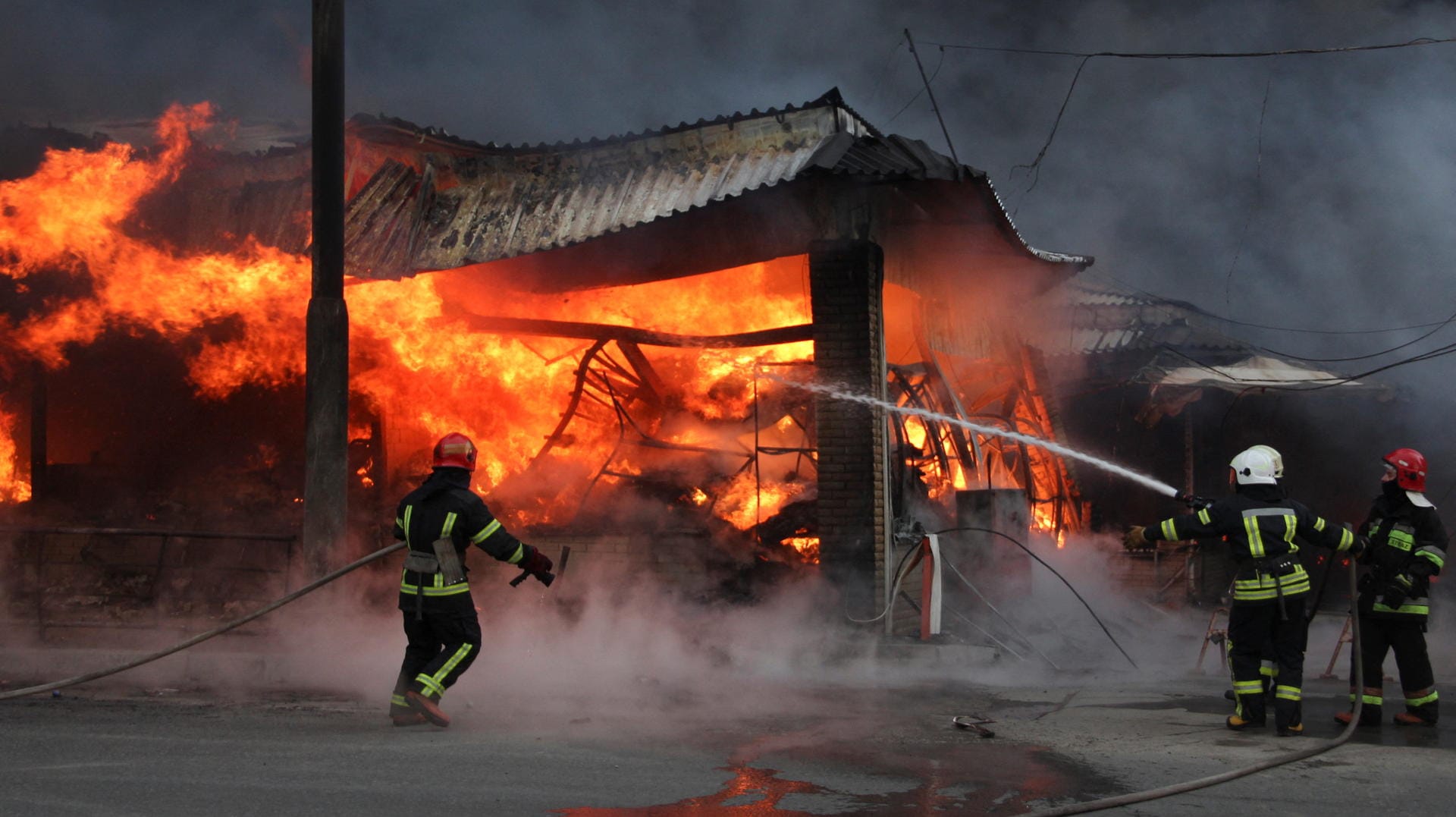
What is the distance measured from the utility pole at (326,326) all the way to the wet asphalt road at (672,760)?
4.48 feet

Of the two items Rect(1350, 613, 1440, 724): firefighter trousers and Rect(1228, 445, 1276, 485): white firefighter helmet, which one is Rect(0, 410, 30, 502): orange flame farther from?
Rect(1350, 613, 1440, 724): firefighter trousers

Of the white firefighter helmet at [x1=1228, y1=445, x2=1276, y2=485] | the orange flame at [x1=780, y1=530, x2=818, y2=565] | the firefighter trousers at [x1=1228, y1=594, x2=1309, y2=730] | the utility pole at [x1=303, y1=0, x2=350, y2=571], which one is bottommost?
the firefighter trousers at [x1=1228, y1=594, x2=1309, y2=730]

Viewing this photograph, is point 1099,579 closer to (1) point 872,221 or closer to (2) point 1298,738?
(1) point 872,221

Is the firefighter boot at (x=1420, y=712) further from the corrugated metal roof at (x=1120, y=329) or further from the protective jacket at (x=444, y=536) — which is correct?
the corrugated metal roof at (x=1120, y=329)

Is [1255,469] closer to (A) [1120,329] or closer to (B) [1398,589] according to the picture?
(B) [1398,589]

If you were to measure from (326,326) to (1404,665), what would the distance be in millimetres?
7471

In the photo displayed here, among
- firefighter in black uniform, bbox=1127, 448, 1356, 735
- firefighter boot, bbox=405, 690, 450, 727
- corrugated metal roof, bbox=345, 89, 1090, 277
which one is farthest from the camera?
corrugated metal roof, bbox=345, 89, 1090, 277

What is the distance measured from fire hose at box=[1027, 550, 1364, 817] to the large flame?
5.67 m

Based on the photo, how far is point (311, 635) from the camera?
29.7 ft

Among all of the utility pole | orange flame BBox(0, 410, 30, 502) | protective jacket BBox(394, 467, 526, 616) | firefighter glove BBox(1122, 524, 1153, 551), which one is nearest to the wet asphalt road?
protective jacket BBox(394, 467, 526, 616)

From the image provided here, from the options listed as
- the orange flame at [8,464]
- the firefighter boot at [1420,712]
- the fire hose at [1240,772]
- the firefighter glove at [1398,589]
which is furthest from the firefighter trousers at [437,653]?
the orange flame at [8,464]

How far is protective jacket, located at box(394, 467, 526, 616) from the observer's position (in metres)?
6.54

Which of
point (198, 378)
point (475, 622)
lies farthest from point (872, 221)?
point (198, 378)

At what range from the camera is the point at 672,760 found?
5707mm
